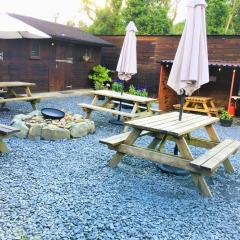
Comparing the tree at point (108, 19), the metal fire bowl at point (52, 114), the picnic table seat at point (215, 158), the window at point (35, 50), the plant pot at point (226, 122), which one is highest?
the tree at point (108, 19)

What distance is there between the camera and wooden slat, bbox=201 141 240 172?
3.65 metres

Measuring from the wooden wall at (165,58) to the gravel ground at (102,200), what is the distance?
23.4 ft

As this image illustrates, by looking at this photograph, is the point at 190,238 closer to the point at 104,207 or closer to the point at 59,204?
the point at 104,207

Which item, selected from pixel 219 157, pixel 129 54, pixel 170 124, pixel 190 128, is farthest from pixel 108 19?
pixel 219 157

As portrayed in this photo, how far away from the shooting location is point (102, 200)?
3578mm

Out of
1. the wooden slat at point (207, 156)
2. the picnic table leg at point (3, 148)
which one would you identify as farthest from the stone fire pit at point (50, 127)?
the wooden slat at point (207, 156)

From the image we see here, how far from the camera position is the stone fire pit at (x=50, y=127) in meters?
6.05

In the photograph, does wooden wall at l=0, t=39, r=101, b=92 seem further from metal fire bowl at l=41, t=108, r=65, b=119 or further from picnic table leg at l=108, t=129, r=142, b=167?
picnic table leg at l=108, t=129, r=142, b=167

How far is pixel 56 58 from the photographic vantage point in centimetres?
1372

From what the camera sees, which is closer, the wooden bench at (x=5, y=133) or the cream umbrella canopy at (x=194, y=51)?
the cream umbrella canopy at (x=194, y=51)

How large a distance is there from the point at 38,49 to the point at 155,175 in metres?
9.98

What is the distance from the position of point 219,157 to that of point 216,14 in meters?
23.6

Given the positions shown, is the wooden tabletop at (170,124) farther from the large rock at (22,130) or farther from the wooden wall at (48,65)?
the wooden wall at (48,65)

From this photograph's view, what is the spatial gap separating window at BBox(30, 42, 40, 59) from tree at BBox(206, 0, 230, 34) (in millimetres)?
17213
